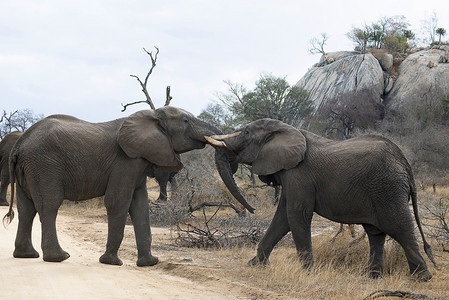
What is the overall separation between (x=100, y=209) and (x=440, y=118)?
2647 cm

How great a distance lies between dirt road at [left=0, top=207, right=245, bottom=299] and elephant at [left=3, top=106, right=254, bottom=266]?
1.31 feet

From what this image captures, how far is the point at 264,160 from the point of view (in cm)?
800

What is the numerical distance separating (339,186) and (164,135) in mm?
2535

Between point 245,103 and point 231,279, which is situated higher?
point 245,103

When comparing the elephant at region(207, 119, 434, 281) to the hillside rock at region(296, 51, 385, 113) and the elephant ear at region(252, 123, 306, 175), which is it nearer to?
the elephant ear at region(252, 123, 306, 175)

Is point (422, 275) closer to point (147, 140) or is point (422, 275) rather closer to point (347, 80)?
point (147, 140)

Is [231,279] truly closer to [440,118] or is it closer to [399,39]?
[440,118]

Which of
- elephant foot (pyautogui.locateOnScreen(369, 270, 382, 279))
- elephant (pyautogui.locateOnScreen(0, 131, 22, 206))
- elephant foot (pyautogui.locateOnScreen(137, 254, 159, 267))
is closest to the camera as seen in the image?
elephant foot (pyautogui.locateOnScreen(137, 254, 159, 267))

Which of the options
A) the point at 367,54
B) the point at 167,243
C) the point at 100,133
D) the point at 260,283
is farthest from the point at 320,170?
the point at 367,54

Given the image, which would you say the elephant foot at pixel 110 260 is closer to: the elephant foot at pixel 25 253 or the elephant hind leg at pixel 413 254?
the elephant foot at pixel 25 253

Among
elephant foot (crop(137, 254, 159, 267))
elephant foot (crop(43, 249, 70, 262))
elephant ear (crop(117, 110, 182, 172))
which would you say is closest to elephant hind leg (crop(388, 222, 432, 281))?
elephant ear (crop(117, 110, 182, 172))

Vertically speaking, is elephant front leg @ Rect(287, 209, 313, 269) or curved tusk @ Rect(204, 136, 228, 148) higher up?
curved tusk @ Rect(204, 136, 228, 148)

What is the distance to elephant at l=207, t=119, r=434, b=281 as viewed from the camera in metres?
7.36

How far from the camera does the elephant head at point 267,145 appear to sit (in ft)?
25.5
